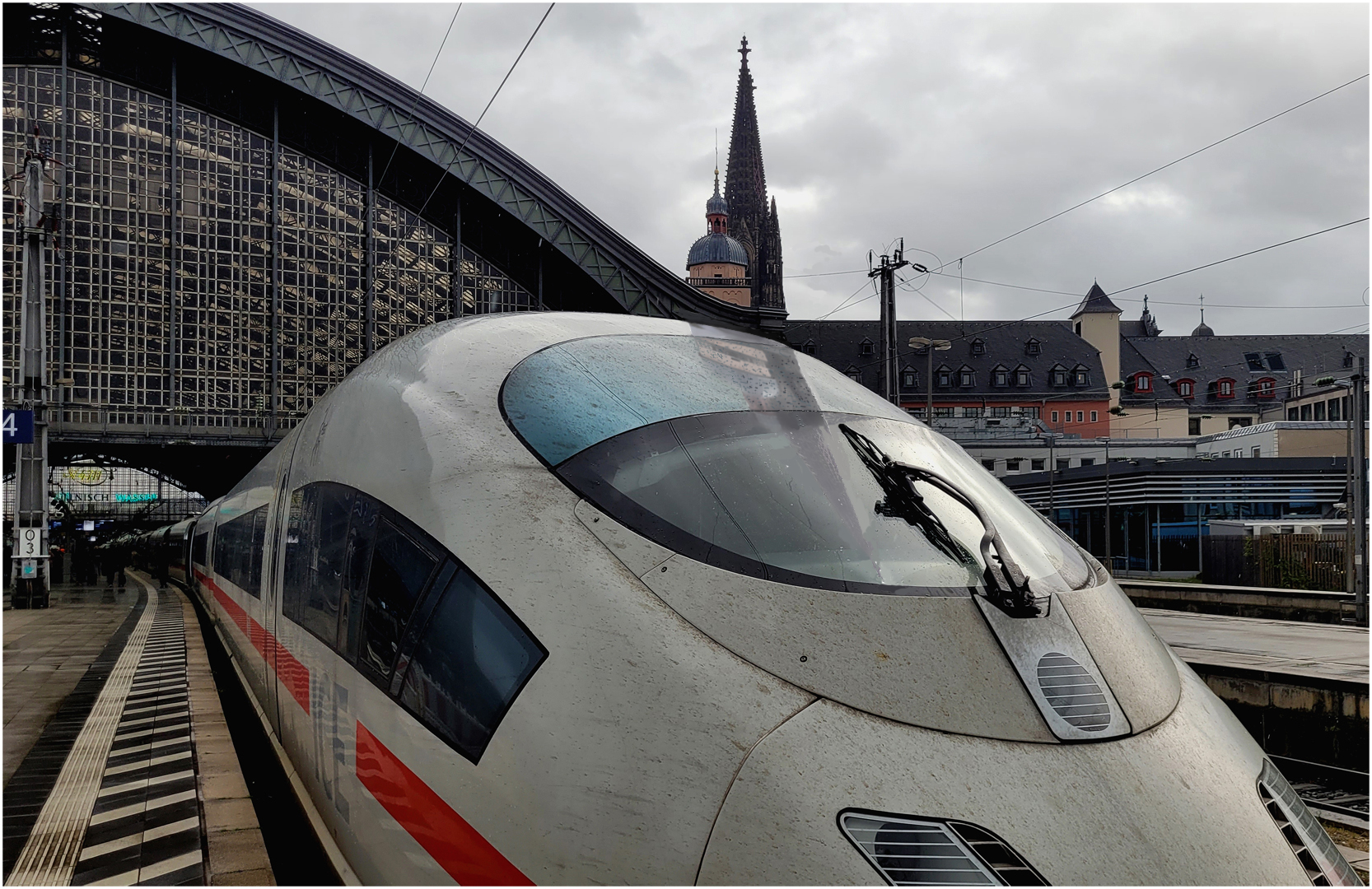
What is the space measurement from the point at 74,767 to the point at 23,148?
37.4 m

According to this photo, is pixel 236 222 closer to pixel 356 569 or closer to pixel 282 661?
pixel 282 661

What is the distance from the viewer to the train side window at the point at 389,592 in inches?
142

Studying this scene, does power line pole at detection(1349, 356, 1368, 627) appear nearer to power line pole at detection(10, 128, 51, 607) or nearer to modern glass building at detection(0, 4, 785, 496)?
modern glass building at detection(0, 4, 785, 496)

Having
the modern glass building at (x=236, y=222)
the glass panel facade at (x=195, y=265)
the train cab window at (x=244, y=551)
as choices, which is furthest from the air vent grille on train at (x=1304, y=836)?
the glass panel facade at (x=195, y=265)

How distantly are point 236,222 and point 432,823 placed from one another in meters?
43.1

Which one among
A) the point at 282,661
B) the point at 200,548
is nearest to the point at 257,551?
the point at 282,661

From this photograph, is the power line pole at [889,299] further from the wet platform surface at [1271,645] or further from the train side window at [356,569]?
the train side window at [356,569]

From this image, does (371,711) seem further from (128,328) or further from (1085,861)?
(128,328)

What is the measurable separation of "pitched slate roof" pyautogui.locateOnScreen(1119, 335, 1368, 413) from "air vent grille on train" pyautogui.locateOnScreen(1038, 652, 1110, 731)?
307ft

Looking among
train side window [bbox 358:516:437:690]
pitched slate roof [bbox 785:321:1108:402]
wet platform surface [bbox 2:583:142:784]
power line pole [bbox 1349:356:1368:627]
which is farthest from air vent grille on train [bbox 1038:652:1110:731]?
pitched slate roof [bbox 785:321:1108:402]

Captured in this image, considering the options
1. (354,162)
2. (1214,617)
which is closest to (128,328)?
(354,162)

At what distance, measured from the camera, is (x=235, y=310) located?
Result: 135ft

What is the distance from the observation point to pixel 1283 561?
2972 centimetres

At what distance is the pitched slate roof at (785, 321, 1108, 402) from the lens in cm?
8556
